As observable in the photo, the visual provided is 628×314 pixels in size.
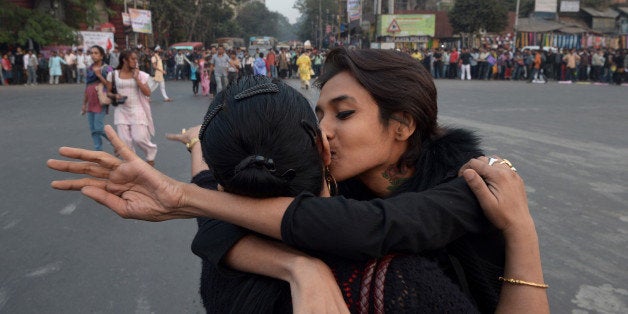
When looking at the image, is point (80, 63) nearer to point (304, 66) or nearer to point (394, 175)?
point (304, 66)

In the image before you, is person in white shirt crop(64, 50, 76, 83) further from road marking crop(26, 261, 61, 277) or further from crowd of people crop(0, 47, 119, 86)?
road marking crop(26, 261, 61, 277)

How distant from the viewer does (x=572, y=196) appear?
5438mm

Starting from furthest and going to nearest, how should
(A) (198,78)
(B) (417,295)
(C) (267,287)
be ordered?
(A) (198,78)
(C) (267,287)
(B) (417,295)

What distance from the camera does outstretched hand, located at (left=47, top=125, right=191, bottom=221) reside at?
1.14 metres

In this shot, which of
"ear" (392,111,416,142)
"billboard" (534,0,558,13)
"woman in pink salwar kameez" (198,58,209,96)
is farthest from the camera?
"billboard" (534,0,558,13)

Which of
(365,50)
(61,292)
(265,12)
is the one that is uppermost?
Answer: (265,12)

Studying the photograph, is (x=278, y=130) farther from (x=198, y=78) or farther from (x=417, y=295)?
(x=198, y=78)

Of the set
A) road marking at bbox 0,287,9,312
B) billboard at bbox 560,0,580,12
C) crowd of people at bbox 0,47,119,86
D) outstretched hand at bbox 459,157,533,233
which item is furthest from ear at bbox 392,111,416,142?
billboard at bbox 560,0,580,12

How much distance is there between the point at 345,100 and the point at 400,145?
0.24 meters

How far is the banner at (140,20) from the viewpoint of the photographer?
115 feet

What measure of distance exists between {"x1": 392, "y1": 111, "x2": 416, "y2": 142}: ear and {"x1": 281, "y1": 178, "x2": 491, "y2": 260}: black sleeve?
35 centimetres

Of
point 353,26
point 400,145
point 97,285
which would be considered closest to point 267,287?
point 400,145

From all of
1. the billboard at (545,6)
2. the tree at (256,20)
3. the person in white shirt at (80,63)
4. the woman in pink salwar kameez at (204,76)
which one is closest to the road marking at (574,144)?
the woman in pink salwar kameez at (204,76)

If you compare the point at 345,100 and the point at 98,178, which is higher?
the point at 345,100
